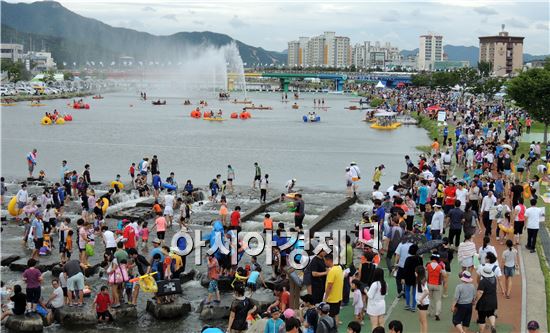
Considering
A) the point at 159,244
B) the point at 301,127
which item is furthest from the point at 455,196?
the point at 301,127

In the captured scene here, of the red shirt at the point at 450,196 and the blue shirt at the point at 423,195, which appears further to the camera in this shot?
the blue shirt at the point at 423,195

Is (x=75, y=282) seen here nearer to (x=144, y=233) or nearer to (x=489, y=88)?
(x=144, y=233)

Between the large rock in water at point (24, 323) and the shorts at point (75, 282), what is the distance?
101 cm

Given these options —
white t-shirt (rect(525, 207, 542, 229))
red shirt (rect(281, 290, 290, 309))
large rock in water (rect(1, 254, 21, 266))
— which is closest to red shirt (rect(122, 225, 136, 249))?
large rock in water (rect(1, 254, 21, 266))

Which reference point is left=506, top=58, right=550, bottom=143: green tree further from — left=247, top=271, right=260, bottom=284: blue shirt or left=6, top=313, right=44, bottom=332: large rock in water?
left=6, top=313, right=44, bottom=332: large rock in water

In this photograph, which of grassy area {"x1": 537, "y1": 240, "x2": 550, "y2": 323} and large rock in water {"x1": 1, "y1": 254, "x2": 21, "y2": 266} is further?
large rock in water {"x1": 1, "y1": 254, "x2": 21, "y2": 266}

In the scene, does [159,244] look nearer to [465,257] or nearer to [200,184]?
[465,257]

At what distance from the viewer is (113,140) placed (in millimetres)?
52312

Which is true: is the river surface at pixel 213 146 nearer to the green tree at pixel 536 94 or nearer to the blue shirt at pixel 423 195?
the green tree at pixel 536 94

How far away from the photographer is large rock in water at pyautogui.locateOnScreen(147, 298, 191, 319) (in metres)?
14.3

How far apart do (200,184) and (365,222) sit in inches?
624

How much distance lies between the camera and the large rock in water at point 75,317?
13.8 m

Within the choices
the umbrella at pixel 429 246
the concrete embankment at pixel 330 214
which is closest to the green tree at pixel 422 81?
the concrete embankment at pixel 330 214

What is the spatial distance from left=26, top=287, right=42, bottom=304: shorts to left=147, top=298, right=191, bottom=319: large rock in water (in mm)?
2323
